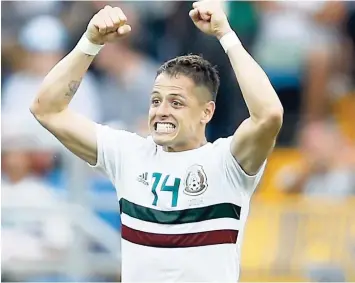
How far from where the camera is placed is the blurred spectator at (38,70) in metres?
8.47

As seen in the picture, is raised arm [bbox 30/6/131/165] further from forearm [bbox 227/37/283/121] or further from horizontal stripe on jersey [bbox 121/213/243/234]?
forearm [bbox 227/37/283/121]

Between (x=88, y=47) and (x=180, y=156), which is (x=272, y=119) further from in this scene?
(x=88, y=47)

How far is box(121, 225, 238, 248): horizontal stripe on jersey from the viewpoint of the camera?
447 cm

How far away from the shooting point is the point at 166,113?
14.9ft

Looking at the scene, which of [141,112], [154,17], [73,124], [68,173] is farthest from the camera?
[154,17]

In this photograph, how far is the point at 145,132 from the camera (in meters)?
8.09

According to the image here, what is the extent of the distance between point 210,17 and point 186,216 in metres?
0.87

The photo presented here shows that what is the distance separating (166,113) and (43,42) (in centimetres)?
460

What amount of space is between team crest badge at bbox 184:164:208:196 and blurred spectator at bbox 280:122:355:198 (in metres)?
3.41

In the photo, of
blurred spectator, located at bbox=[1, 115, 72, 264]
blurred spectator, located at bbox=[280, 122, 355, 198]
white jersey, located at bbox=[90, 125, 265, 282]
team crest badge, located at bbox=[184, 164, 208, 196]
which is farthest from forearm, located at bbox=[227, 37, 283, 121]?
blurred spectator, located at bbox=[280, 122, 355, 198]

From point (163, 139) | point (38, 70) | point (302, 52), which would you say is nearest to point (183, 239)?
point (163, 139)

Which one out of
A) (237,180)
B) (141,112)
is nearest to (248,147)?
(237,180)

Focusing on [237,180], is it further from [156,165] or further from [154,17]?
[154,17]

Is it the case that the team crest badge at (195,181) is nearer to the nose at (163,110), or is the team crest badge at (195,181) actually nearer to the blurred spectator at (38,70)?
the nose at (163,110)
